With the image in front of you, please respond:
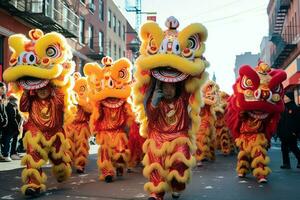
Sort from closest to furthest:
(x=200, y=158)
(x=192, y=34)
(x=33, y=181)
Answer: (x=192, y=34) → (x=33, y=181) → (x=200, y=158)

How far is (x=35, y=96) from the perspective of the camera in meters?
7.77

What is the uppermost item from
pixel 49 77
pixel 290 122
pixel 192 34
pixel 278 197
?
pixel 192 34

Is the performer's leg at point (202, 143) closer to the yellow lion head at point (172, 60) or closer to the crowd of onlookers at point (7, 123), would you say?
the crowd of onlookers at point (7, 123)

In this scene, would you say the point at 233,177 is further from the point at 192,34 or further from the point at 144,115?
the point at 192,34

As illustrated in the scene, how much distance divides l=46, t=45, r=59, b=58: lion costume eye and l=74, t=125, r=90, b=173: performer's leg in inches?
125

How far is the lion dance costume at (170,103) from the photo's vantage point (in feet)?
21.2

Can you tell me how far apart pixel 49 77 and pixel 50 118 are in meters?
0.71

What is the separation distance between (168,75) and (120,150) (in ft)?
10.1

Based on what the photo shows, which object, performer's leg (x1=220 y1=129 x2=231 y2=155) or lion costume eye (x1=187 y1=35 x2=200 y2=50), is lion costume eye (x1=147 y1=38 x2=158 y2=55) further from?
performer's leg (x1=220 y1=129 x2=231 y2=155)

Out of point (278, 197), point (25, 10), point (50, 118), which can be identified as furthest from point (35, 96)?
point (25, 10)

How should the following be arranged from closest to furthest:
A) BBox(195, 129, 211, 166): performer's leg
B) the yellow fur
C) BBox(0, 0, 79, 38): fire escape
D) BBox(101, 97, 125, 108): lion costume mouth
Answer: the yellow fur < BBox(101, 97, 125, 108): lion costume mouth < BBox(195, 129, 211, 166): performer's leg < BBox(0, 0, 79, 38): fire escape

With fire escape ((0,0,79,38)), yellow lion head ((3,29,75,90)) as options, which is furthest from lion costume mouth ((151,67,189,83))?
fire escape ((0,0,79,38))

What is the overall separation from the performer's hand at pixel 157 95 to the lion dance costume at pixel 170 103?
8 cm

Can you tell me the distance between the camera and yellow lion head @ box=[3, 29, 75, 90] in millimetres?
7465
